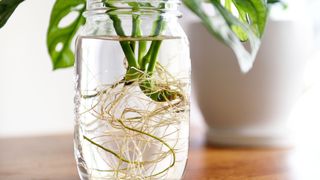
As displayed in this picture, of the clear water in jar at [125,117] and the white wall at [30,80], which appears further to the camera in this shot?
the white wall at [30,80]

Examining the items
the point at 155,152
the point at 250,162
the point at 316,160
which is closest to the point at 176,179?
the point at 155,152

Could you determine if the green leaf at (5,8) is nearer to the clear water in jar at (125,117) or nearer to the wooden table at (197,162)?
the clear water in jar at (125,117)

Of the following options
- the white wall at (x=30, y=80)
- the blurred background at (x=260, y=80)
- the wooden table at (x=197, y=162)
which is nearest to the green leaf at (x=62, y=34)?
the wooden table at (x=197, y=162)

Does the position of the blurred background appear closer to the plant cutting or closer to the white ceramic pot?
the white ceramic pot

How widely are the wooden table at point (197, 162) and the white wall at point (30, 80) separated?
27 centimetres

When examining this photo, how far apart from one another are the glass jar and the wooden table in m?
0.13

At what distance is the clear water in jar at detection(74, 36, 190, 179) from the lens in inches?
21.6

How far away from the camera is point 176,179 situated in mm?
586

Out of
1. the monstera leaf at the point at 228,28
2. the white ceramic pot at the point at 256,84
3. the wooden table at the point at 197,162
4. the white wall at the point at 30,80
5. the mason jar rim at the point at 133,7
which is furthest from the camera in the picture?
the white wall at the point at 30,80

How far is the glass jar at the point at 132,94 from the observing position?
0.55 m

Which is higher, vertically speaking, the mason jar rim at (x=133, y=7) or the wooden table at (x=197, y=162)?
the mason jar rim at (x=133, y=7)

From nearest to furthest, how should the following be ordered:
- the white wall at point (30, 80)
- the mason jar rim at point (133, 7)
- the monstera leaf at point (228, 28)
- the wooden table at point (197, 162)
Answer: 1. the monstera leaf at point (228, 28)
2. the mason jar rim at point (133, 7)
3. the wooden table at point (197, 162)
4. the white wall at point (30, 80)

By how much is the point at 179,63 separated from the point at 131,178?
14cm

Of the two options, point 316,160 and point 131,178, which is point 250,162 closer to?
point 316,160
